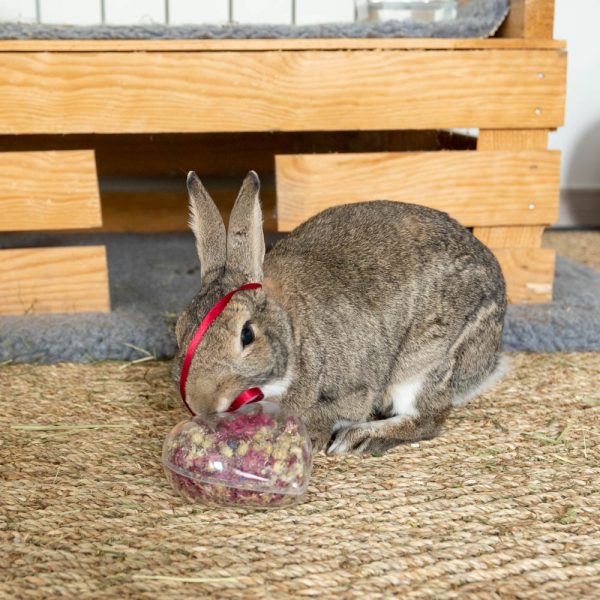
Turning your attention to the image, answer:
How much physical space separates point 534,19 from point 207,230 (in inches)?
52.9

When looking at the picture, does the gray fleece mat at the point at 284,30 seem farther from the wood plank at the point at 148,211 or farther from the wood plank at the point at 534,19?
the wood plank at the point at 148,211

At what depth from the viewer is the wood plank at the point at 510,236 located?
2.56m

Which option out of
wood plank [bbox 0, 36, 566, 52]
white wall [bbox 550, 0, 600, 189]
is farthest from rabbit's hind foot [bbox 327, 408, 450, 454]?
white wall [bbox 550, 0, 600, 189]

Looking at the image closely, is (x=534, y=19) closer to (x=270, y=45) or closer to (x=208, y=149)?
(x=270, y=45)

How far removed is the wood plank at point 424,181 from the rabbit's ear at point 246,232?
0.85 meters

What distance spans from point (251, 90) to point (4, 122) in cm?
70

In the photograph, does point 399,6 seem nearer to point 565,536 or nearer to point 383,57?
point 383,57

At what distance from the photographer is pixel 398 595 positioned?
3.97 ft

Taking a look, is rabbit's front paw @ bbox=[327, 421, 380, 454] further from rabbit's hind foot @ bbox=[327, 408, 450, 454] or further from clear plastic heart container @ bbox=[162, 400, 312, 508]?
clear plastic heart container @ bbox=[162, 400, 312, 508]

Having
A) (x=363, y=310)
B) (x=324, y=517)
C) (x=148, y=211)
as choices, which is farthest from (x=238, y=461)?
(x=148, y=211)

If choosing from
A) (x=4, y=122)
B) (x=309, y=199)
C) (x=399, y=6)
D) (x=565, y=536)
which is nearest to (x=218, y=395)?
(x=565, y=536)

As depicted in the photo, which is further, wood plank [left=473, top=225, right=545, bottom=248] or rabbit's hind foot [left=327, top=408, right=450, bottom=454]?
wood plank [left=473, top=225, right=545, bottom=248]

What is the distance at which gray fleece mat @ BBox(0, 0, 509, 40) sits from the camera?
7.55 ft

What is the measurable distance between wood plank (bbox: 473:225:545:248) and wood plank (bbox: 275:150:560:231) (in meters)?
0.06
